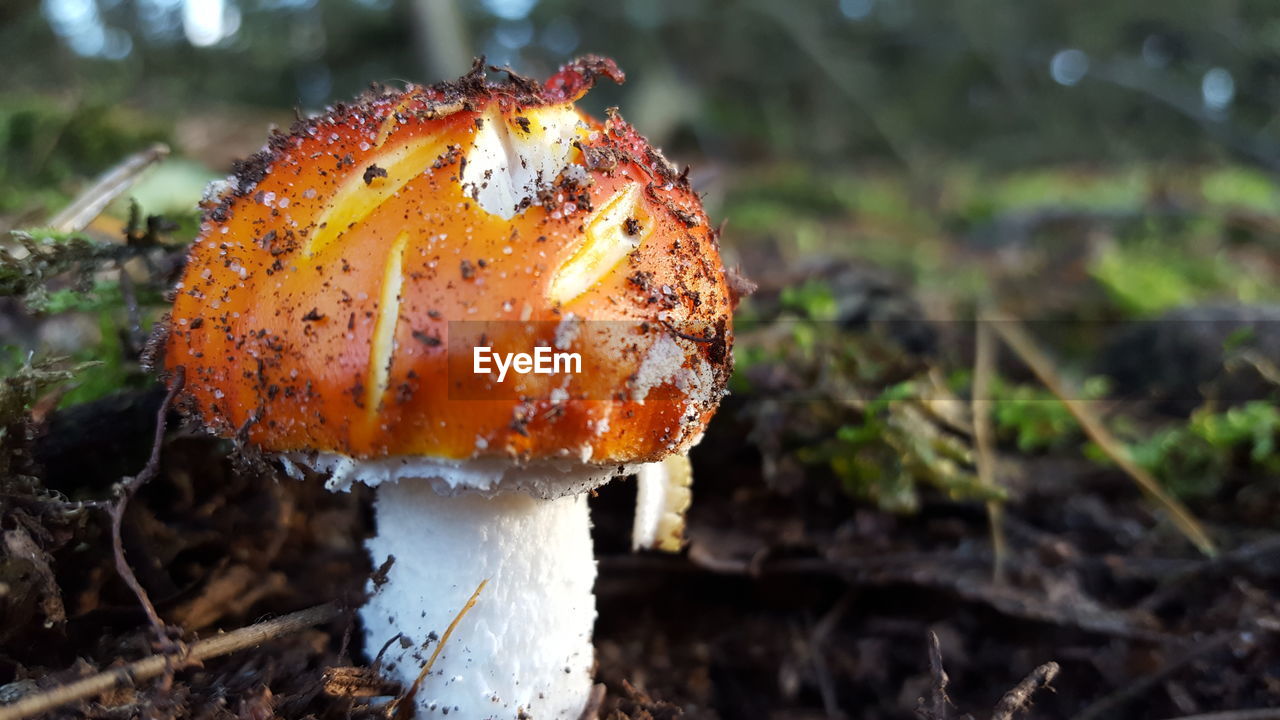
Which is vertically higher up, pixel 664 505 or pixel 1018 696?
pixel 664 505

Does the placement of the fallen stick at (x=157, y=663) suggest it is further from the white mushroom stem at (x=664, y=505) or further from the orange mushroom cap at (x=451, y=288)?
the white mushroom stem at (x=664, y=505)

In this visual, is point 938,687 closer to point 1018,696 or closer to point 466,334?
point 1018,696

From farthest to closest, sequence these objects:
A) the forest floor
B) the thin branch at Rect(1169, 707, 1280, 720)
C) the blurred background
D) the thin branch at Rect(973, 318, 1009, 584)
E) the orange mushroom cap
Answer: the thin branch at Rect(973, 318, 1009, 584), the blurred background, the thin branch at Rect(1169, 707, 1280, 720), the forest floor, the orange mushroom cap

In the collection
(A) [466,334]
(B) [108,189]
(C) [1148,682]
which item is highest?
(B) [108,189]

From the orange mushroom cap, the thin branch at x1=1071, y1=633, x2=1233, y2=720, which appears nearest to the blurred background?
the thin branch at x1=1071, y1=633, x2=1233, y2=720

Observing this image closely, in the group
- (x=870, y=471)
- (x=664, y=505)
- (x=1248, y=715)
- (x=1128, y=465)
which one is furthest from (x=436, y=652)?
(x=1128, y=465)

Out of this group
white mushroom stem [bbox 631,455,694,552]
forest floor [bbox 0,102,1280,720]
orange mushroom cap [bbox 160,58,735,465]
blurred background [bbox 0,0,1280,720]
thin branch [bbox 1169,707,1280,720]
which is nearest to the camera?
orange mushroom cap [bbox 160,58,735,465]

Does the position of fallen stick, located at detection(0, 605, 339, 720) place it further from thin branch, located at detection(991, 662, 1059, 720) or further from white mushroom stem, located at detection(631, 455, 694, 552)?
thin branch, located at detection(991, 662, 1059, 720)

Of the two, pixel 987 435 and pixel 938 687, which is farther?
pixel 987 435
